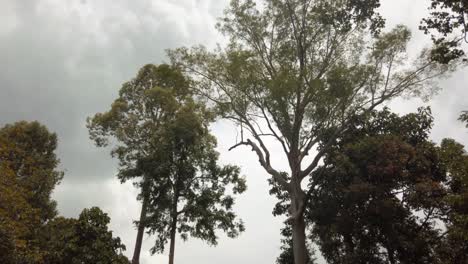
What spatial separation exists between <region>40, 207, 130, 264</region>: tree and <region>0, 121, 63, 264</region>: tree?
76cm

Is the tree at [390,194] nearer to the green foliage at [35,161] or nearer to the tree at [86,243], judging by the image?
the tree at [86,243]

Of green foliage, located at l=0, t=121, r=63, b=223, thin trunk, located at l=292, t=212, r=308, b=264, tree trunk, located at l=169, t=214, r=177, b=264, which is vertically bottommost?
thin trunk, located at l=292, t=212, r=308, b=264

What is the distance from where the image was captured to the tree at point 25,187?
16047 millimetres

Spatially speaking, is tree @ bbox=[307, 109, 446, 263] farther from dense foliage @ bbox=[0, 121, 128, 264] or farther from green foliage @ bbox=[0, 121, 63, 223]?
green foliage @ bbox=[0, 121, 63, 223]

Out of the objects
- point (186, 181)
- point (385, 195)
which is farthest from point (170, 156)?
point (385, 195)

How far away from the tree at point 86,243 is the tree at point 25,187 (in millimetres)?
763

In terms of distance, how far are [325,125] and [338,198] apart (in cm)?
382

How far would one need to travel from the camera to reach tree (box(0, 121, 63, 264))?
16047mm

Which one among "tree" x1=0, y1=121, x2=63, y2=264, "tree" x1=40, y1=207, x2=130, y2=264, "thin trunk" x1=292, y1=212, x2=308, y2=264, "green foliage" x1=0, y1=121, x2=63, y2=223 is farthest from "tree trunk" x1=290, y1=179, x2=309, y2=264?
"green foliage" x1=0, y1=121, x2=63, y2=223

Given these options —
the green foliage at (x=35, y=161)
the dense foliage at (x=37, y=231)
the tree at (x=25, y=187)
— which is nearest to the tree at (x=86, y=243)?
the dense foliage at (x=37, y=231)

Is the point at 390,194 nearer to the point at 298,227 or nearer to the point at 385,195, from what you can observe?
the point at 385,195

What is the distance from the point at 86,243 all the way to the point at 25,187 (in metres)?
6.09

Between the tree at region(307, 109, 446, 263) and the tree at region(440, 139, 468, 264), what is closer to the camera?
the tree at region(440, 139, 468, 264)

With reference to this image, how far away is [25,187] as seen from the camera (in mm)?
20922
